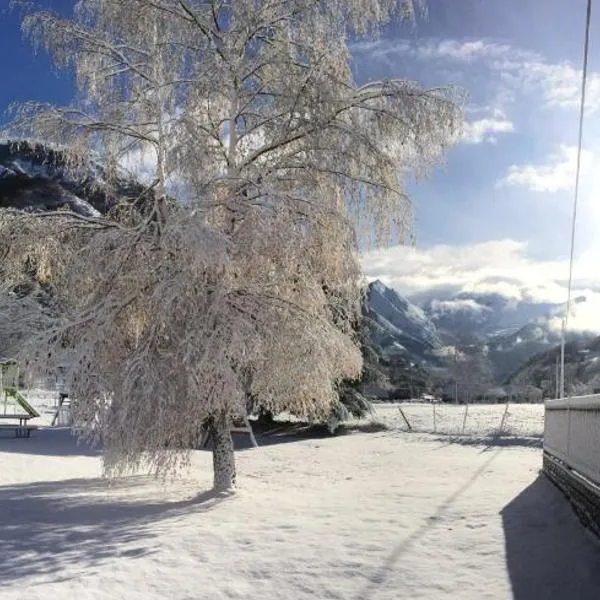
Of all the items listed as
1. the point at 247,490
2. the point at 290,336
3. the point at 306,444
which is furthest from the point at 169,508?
the point at 306,444

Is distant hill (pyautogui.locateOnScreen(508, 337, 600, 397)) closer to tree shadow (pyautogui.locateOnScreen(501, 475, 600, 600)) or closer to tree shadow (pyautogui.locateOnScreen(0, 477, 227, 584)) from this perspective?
tree shadow (pyautogui.locateOnScreen(501, 475, 600, 600))

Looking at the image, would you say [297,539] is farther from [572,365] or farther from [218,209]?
[572,365]

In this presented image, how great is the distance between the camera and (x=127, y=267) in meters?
9.12

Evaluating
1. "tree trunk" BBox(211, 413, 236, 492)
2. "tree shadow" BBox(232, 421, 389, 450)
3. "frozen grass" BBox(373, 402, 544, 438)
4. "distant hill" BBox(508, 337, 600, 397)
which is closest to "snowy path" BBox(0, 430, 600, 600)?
"tree trunk" BBox(211, 413, 236, 492)

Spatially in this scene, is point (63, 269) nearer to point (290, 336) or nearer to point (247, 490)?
point (290, 336)

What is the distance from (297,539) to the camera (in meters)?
6.96

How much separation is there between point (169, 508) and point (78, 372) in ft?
6.51

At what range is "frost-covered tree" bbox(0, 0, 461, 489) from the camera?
28.2ft

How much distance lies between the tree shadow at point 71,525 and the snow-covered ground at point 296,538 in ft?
0.07

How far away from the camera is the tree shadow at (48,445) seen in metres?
16.1

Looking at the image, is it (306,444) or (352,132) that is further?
(306,444)

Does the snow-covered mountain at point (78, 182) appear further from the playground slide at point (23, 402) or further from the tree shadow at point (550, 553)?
the playground slide at point (23, 402)

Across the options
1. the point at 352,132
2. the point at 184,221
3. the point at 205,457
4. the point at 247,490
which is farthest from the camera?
Result: the point at 205,457

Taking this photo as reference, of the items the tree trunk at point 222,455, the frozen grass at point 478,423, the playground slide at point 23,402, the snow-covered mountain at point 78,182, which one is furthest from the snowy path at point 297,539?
the playground slide at point 23,402
